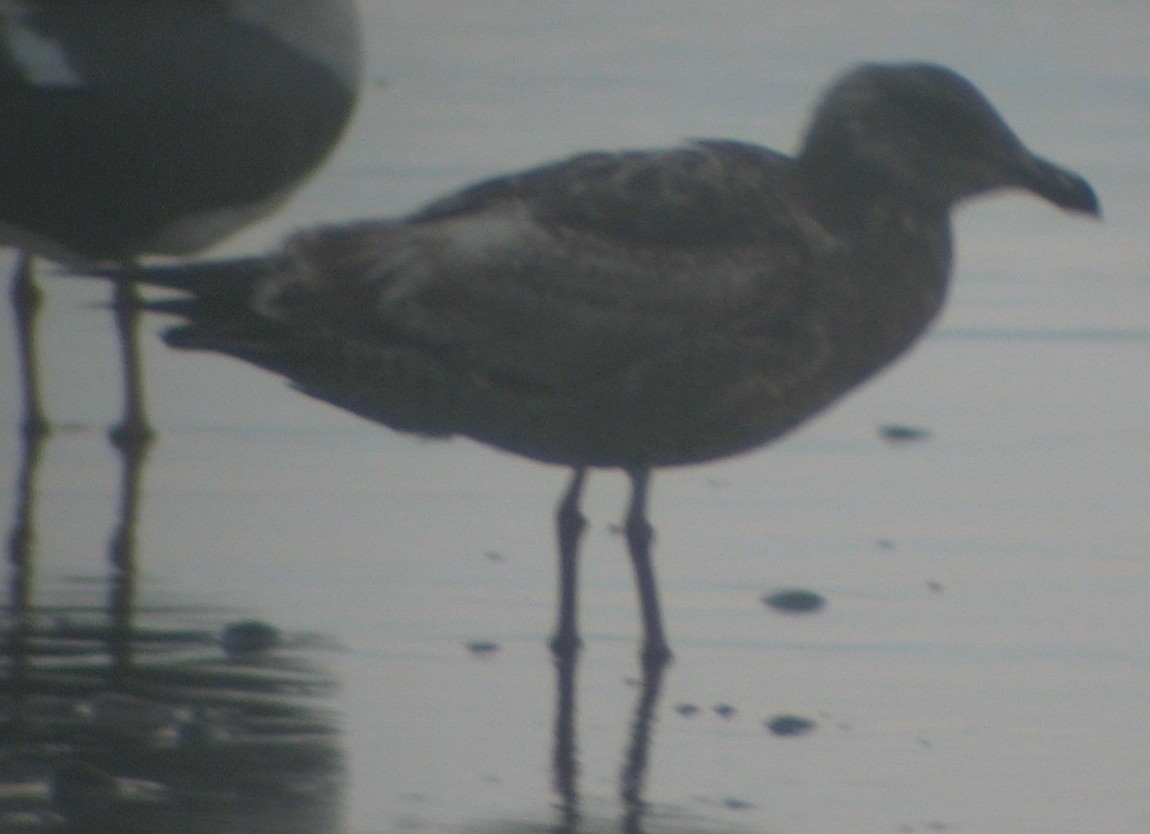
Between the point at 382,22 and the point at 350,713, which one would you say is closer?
the point at 350,713

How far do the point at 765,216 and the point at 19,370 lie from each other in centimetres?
377

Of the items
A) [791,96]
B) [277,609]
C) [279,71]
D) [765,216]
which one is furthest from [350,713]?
[791,96]

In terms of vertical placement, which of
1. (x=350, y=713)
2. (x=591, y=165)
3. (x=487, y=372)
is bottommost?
(x=350, y=713)

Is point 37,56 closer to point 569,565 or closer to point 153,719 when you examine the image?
point 569,565

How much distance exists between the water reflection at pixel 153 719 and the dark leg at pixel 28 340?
1.61 metres

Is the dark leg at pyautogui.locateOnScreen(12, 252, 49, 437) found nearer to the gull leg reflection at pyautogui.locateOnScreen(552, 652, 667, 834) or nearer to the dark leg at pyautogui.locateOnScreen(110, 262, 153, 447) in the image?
the dark leg at pyautogui.locateOnScreen(110, 262, 153, 447)

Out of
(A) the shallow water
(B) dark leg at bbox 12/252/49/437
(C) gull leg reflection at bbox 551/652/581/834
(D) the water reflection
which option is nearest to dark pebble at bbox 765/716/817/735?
(A) the shallow water

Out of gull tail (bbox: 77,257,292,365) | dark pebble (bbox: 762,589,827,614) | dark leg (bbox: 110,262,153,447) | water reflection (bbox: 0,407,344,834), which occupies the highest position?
gull tail (bbox: 77,257,292,365)

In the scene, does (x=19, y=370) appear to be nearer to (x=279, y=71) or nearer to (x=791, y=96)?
(x=279, y=71)

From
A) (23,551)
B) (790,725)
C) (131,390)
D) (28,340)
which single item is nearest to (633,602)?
(790,725)

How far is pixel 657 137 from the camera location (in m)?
15.1

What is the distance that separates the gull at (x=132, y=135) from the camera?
9.52m

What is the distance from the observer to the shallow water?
6074mm

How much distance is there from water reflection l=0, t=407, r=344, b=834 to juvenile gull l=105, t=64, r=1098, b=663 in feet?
2.24
